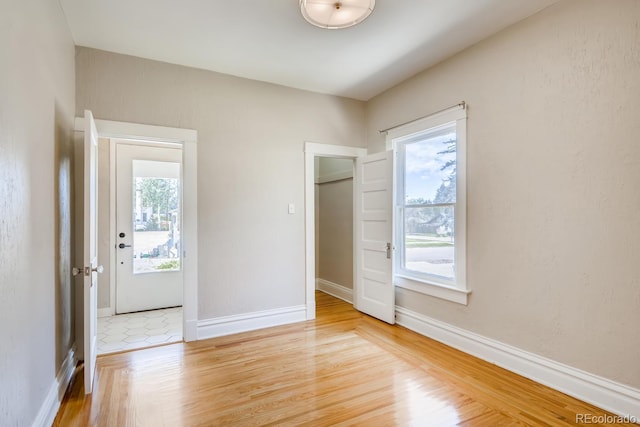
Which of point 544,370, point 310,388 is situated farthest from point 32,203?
point 544,370

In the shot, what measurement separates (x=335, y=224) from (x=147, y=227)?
2.73 metres

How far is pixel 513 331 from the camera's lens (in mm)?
2623

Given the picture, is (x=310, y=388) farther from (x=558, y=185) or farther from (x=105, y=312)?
(x=105, y=312)

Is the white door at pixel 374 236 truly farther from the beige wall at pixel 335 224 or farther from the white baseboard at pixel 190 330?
the white baseboard at pixel 190 330

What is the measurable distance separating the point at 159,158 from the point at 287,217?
6.95 ft

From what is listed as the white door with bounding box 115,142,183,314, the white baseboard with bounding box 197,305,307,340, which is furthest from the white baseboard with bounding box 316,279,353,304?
the white door with bounding box 115,142,183,314

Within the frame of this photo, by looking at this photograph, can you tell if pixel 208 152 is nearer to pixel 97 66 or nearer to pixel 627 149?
pixel 97 66

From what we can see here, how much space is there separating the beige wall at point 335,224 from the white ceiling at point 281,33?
1857 mm

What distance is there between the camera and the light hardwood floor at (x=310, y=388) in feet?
6.68

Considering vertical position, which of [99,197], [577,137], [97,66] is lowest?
[99,197]

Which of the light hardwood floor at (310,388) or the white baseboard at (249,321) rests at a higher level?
the white baseboard at (249,321)

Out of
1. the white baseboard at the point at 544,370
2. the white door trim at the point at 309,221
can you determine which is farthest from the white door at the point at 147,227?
the white baseboard at the point at 544,370

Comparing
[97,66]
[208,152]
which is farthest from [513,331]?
[97,66]

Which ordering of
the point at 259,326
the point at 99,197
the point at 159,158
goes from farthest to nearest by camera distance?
the point at 159,158, the point at 99,197, the point at 259,326
